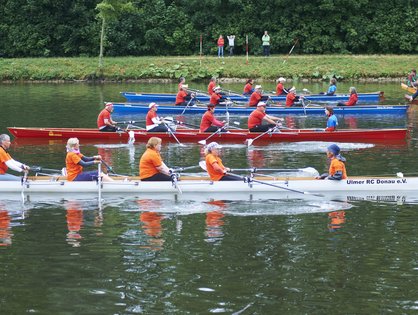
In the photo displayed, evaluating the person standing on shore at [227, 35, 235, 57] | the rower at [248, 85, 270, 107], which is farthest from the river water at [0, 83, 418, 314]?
the person standing on shore at [227, 35, 235, 57]

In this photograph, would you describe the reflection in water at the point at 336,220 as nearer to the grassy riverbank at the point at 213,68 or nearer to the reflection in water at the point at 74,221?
the reflection in water at the point at 74,221

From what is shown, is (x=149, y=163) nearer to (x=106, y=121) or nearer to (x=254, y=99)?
(x=106, y=121)

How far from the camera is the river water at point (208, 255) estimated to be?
16422 millimetres

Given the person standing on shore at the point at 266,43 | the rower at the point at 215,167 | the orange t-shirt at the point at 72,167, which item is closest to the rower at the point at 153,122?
the orange t-shirt at the point at 72,167

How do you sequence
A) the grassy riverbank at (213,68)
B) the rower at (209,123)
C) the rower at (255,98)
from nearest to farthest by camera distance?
the rower at (209,123), the rower at (255,98), the grassy riverbank at (213,68)

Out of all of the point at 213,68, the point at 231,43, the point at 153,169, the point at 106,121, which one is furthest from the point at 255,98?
the point at 231,43

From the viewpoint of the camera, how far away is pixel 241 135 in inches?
1380

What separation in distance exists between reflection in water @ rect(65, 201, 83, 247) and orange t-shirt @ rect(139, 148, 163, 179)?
216cm

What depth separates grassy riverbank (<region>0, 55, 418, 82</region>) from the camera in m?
61.0

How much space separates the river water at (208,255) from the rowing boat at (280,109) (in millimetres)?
14067

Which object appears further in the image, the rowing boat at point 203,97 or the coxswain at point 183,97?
the rowing boat at point 203,97

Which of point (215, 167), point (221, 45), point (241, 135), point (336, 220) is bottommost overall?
point (336, 220)

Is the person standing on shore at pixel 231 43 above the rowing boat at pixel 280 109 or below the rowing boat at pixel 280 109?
above

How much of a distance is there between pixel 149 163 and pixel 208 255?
6.26 m
